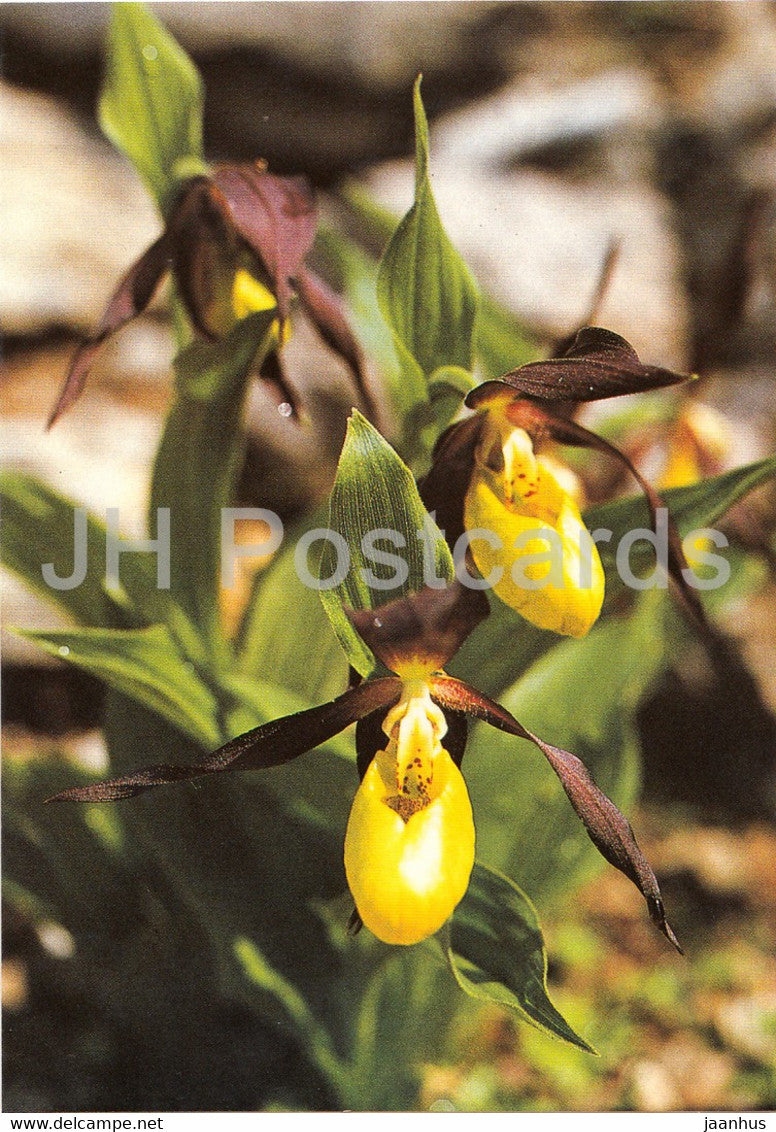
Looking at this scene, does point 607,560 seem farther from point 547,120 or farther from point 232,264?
point 547,120

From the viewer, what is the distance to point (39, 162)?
2.87 m

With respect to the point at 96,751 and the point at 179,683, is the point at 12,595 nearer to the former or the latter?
the point at 96,751

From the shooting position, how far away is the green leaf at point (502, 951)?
1.07 metres

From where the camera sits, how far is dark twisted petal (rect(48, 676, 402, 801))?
3.32 ft

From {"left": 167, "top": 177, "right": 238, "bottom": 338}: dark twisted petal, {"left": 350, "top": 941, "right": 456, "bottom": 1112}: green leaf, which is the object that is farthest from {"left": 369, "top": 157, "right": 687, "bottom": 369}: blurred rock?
{"left": 350, "top": 941, "right": 456, "bottom": 1112}: green leaf

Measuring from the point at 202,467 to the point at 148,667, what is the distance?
1.21ft

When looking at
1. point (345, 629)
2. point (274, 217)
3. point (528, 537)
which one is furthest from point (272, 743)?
point (274, 217)

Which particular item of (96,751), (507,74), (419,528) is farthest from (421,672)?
(507,74)

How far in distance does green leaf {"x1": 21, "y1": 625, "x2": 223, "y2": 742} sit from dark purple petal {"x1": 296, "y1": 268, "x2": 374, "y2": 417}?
0.49 metres

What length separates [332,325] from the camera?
142 cm

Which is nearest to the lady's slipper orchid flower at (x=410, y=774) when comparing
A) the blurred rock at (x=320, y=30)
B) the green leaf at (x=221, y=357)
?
the green leaf at (x=221, y=357)

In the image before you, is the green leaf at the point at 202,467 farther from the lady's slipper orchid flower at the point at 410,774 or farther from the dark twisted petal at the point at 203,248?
the lady's slipper orchid flower at the point at 410,774

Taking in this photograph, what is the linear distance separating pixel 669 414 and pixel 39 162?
2.18 metres

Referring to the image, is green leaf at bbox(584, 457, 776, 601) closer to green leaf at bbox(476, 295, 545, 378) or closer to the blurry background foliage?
the blurry background foliage
